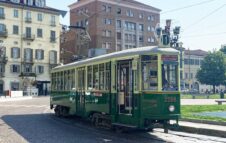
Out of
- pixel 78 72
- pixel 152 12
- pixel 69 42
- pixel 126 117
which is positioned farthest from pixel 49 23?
pixel 126 117

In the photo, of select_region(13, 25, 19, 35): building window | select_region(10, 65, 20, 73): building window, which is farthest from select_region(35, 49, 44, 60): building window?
select_region(13, 25, 19, 35): building window

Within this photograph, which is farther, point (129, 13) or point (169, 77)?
point (129, 13)

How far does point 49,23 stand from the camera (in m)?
71.2

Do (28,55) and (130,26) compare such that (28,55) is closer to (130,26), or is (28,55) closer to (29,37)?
(29,37)

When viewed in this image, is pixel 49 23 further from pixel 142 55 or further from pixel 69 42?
pixel 142 55

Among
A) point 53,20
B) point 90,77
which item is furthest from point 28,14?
point 90,77

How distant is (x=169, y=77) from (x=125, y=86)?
1.59 m

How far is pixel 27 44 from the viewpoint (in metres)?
68.2

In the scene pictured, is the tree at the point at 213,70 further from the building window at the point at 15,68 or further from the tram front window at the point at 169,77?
the tram front window at the point at 169,77

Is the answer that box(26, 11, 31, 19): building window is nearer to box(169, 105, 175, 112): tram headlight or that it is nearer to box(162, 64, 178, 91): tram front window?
box(162, 64, 178, 91): tram front window

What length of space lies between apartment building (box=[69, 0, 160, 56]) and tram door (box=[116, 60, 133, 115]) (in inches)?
2472

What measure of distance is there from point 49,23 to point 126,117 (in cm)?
6047

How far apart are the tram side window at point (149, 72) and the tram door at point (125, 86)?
2.03 feet

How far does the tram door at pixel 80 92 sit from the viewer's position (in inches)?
659
